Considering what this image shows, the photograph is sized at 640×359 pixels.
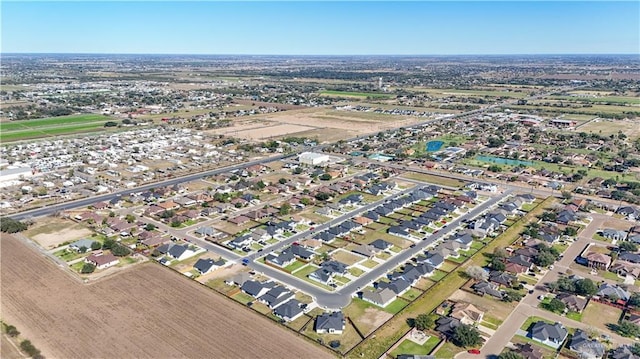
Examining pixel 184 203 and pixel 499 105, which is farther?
pixel 499 105

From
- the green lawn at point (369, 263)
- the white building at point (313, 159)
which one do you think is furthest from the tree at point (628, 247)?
the white building at point (313, 159)

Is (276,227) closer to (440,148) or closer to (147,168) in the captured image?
(147,168)

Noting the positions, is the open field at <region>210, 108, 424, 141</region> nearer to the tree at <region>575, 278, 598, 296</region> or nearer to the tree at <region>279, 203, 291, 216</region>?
the tree at <region>279, 203, 291, 216</region>

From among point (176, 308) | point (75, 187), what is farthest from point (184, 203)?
point (176, 308)

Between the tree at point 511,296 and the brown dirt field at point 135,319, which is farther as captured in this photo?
the tree at point 511,296

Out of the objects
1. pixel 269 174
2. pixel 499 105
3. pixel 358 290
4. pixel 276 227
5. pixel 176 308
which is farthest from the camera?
pixel 499 105

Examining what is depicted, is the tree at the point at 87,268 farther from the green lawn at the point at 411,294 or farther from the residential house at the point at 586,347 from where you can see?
the residential house at the point at 586,347
